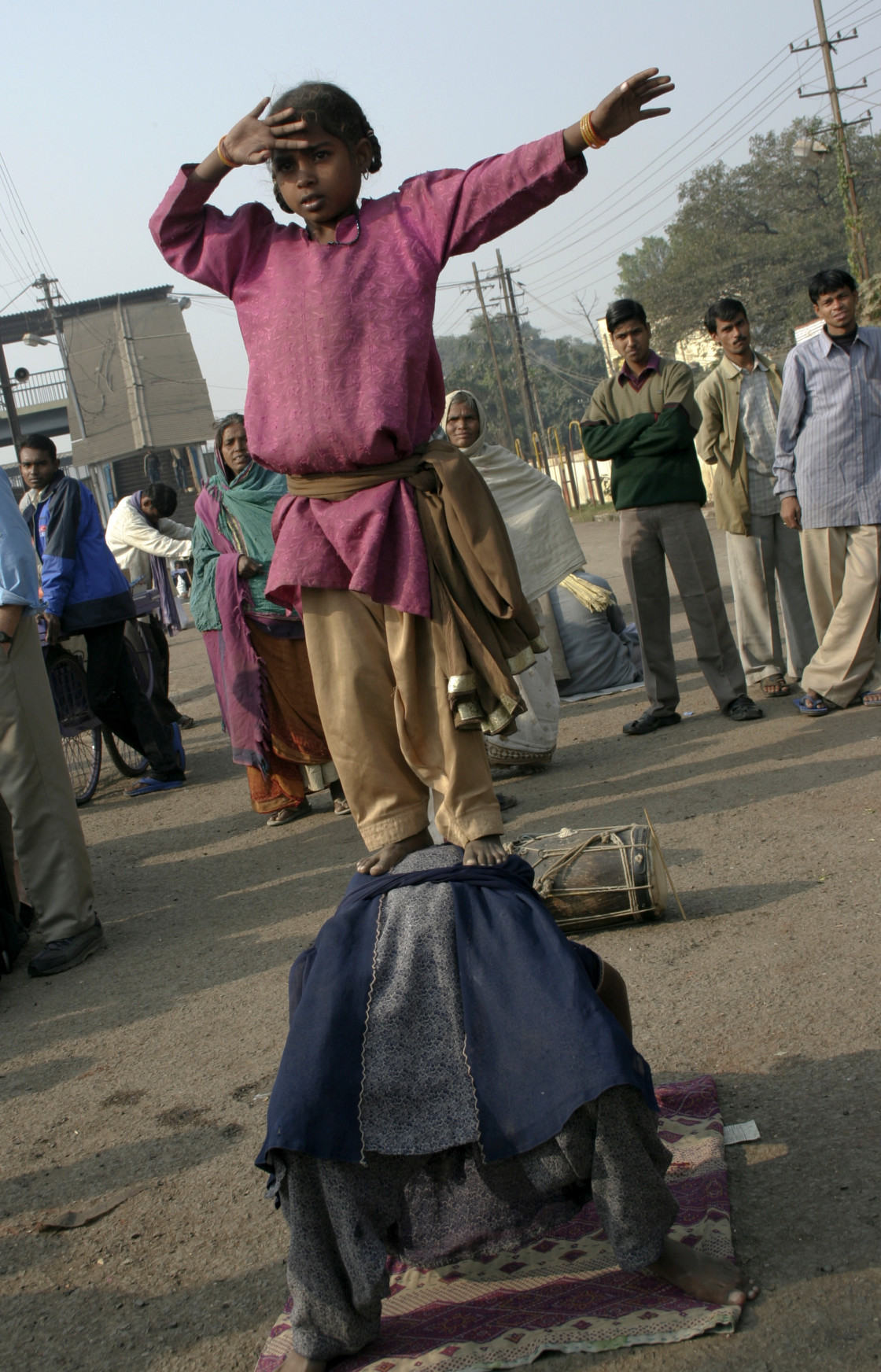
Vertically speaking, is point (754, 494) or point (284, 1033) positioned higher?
point (754, 494)

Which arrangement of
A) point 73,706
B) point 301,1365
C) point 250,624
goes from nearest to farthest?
point 301,1365
point 250,624
point 73,706

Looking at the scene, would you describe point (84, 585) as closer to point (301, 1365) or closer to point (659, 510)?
point (659, 510)

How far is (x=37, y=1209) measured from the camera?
293 centimetres

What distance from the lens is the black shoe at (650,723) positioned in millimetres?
6926

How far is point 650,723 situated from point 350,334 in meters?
4.64

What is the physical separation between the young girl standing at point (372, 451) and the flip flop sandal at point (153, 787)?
5.44m

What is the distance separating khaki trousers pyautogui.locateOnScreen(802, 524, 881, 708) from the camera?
624cm

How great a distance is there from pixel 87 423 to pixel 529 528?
41.5 m

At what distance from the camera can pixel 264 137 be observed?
8.45 ft

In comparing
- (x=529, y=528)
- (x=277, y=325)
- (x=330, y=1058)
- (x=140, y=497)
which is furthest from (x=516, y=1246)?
(x=140, y=497)

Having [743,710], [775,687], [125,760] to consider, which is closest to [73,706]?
[125,760]

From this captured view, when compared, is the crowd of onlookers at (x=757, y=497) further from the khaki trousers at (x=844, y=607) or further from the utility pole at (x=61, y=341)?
the utility pole at (x=61, y=341)

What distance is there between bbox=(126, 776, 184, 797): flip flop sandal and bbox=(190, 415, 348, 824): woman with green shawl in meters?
1.76

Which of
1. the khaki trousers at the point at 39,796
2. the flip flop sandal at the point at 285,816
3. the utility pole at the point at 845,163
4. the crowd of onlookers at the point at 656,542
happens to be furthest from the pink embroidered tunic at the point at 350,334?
the utility pole at the point at 845,163
